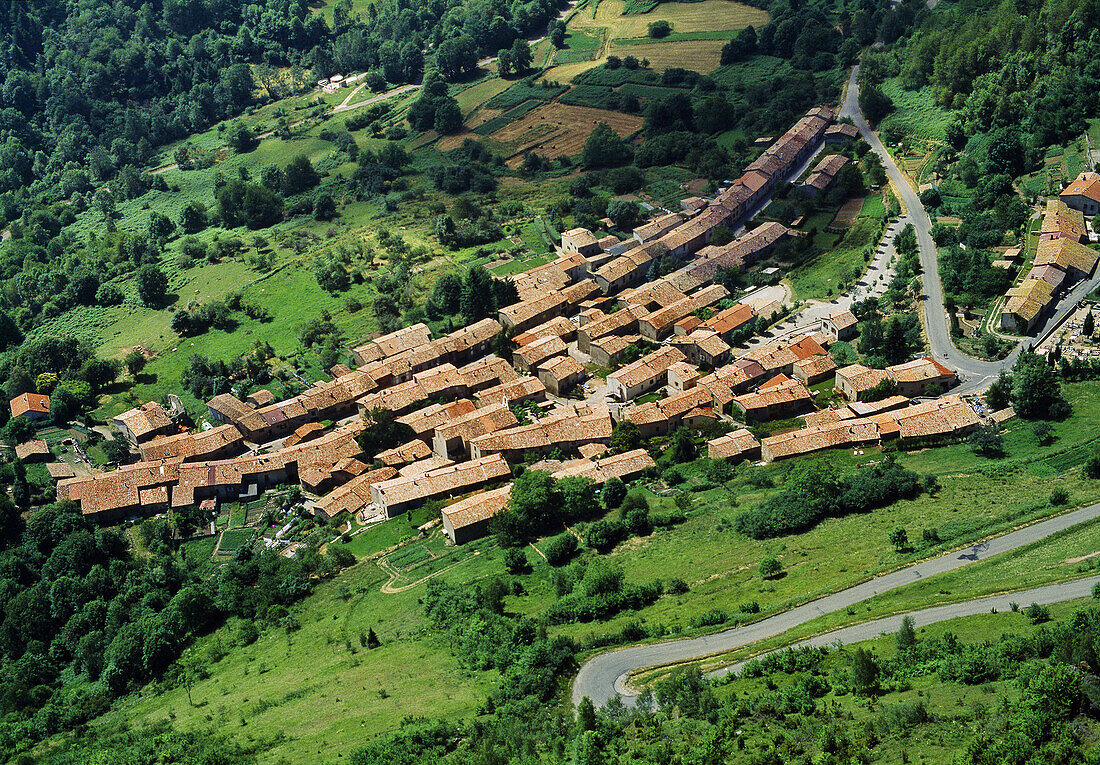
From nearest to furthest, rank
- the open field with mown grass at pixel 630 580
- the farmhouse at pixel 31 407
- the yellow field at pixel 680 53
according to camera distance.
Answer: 1. the open field with mown grass at pixel 630 580
2. the farmhouse at pixel 31 407
3. the yellow field at pixel 680 53

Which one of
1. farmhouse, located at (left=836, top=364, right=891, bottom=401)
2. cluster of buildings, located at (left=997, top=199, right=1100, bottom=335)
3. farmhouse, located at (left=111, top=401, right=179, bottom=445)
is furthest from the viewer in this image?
farmhouse, located at (left=111, top=401, right=179, bottom=445)

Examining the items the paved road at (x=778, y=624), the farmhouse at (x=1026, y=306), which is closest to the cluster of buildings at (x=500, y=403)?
the farmhouse at (x=1026, y=306)

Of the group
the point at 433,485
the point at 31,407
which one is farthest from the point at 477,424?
the point at 31,407

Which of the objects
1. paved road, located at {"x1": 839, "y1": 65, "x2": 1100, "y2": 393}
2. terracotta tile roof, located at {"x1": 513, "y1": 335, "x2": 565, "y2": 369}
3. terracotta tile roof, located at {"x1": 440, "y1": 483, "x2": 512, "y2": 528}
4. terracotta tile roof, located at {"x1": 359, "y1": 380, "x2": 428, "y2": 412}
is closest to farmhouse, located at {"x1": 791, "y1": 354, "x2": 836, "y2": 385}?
paved road, located at {"x1": 839, "y1": 65, "x2": 1100, "y2": 393}

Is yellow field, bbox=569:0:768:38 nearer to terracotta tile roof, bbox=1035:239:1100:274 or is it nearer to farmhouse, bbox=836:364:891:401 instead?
terracotta tile roof, bbox=1035:239:1100:274

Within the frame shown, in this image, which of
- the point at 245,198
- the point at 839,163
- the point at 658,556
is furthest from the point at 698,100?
the point at 658,556

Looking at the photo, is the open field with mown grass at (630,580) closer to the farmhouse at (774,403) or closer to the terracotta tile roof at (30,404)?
the farmhouse at (774,403)
